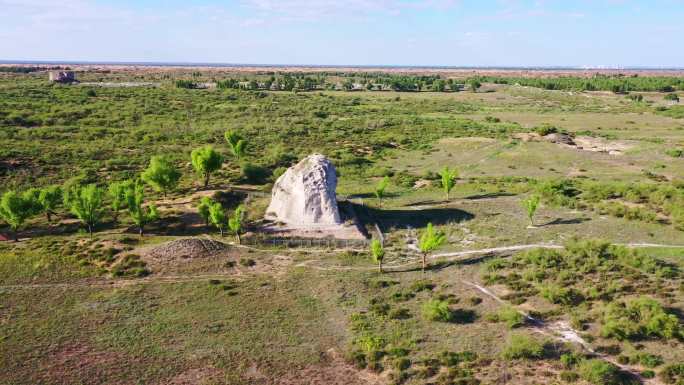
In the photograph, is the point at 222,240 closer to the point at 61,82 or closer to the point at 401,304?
the point at 401,304

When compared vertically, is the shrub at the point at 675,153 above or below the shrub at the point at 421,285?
above

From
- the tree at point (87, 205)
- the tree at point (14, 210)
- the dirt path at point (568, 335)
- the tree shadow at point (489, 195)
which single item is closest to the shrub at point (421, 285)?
the dirt path at point (568, 335)

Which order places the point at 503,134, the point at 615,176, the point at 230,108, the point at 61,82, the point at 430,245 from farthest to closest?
the point at 61,82 → the point at 230,108 → the point at 503,134 → the point at 615,176 → the point at 430,245

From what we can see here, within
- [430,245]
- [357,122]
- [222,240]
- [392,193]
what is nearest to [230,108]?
[357,122]

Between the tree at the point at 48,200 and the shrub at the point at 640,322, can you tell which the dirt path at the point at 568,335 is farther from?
the tree at the point at 48,200

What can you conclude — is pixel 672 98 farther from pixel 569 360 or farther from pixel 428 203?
pixel 569 360

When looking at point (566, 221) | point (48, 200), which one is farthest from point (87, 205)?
point (566, 221)
